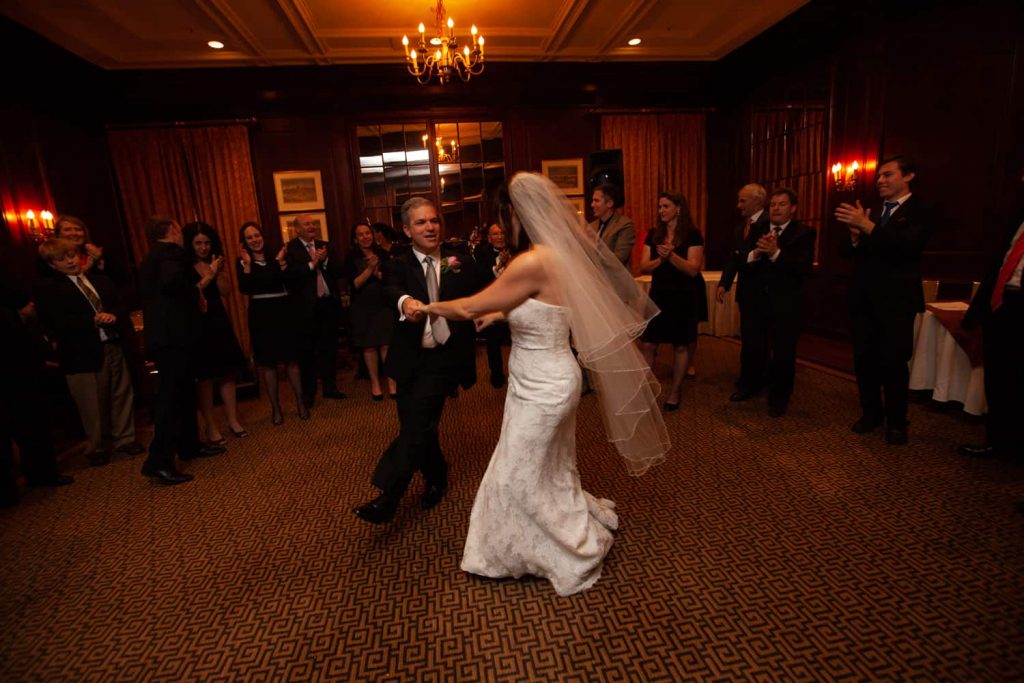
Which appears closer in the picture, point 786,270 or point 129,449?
point 786,270

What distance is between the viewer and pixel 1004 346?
2689 millimetres

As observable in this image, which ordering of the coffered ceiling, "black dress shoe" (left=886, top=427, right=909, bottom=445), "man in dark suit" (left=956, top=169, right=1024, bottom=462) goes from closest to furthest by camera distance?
"man in dark suit" (left=956, top=169, right=1024, bottom=462) → "black dress shoe" (left=886, top=427, right=909, bottom=445) → the coffered ceiling

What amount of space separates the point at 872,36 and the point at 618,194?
3.74 metres

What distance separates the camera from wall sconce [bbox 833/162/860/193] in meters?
5.25

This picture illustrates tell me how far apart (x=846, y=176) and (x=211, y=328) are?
6449 millimetres

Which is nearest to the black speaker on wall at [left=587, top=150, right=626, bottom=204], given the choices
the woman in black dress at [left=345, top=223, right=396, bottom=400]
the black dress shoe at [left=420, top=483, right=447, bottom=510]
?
the woman in black dress at [left=345, top=223, right=396, bottom=400]

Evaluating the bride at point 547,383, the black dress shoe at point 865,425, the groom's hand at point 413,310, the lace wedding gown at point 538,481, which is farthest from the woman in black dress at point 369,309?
the black dress shoe at point 865,425

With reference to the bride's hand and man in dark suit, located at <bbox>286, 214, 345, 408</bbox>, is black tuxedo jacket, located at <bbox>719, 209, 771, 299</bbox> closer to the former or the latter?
the bride's hand

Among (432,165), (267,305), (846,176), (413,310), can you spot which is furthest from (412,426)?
(846,176)

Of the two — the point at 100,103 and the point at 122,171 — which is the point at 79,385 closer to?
the point at 122,171

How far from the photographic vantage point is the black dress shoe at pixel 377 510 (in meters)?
2.17

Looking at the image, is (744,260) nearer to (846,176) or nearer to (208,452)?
(846,176)

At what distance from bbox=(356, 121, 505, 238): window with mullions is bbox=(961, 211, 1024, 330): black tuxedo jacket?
5311 millimetres

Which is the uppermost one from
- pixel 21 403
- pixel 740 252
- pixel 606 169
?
pixel 606 169
